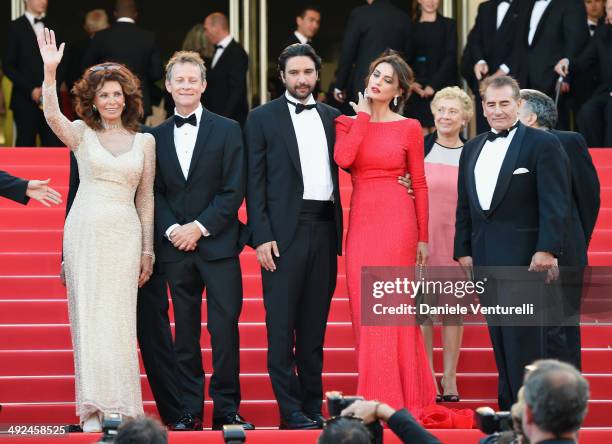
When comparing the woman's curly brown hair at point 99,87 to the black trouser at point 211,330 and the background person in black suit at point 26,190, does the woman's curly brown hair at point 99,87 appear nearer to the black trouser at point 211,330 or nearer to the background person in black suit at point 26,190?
the background person in black suit at point 26,190

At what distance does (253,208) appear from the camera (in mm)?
8000

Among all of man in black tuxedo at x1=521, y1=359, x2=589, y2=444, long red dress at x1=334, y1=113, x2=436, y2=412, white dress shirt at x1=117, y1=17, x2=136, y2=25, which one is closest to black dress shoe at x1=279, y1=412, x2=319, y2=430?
long red dress at x1=334, y1=113, x2=436, y2=412

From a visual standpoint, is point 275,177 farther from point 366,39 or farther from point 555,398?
point 366,39

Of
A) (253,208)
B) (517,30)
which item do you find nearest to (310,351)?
(253,208)

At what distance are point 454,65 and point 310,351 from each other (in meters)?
5.48

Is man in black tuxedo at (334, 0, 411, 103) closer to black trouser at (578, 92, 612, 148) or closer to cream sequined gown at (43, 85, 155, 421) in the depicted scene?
black trouser at (578, 92, 612, 148)

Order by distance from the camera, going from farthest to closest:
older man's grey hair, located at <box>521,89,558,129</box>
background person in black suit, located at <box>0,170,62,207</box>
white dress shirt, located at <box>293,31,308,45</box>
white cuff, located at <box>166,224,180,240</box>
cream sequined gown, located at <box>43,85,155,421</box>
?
1. white dress shirt, located at <box>293,31,308,45</box>
2. older man's grey hair, located at <box>521,89,558,129</box>
3. white cuff, located at <box>166,224,180,240</box>
4. cream sequined gown, located at <box>43,85,155,421</box>
5. background person in black suit, located at <box>0,170,62,207</box>

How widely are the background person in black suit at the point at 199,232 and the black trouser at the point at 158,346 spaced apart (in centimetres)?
7

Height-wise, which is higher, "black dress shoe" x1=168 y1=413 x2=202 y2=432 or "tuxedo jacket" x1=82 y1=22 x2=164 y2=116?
"tuxedo jacket" x1=82 y1=22 x2=164 y2=116

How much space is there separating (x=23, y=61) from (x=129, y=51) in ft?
3.23

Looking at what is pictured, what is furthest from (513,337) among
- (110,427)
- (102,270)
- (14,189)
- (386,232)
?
(110,427)

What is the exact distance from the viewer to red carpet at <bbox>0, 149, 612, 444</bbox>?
8414 mm

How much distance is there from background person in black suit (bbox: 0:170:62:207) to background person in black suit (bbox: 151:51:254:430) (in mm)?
711

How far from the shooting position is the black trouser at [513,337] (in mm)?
7746
